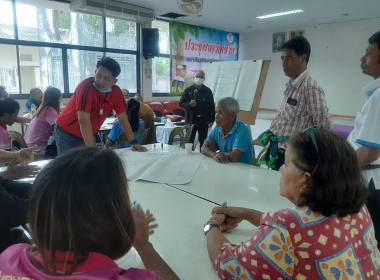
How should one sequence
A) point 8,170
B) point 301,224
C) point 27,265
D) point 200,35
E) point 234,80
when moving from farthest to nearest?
point 200,35 → point 234,80 → point 8,170 → point 301,224 → point 27,265

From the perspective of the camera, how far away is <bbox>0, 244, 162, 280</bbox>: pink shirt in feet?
1.84

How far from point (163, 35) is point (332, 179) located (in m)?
8.25

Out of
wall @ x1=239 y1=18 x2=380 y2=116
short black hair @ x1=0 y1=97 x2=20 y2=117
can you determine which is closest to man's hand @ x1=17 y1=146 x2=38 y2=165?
short black hair @ x1=0 y1=97 x2=20 y2=117

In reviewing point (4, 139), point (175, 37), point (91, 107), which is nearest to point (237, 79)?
point (91, 107)

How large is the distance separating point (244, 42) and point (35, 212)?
420 inches

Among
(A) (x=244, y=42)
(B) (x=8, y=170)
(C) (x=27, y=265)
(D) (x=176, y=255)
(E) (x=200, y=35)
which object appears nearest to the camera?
(C) (x=27, y=265)

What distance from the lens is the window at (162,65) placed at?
8242mm

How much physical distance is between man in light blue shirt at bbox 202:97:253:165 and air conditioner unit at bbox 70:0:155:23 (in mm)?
4922

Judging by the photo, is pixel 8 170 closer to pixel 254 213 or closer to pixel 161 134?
pixel 254 213

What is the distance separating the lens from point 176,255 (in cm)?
96

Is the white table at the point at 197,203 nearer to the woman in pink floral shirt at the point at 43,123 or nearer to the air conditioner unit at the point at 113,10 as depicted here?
the woman in pink floral shirt at the point at 43,123

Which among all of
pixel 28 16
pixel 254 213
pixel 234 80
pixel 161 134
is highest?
pixel 28 16

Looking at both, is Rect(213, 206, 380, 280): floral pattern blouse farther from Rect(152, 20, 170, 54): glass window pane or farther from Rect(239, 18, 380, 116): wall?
Rect(239, 18, 380, 116): wall

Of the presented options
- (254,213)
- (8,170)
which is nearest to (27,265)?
(254,213)
